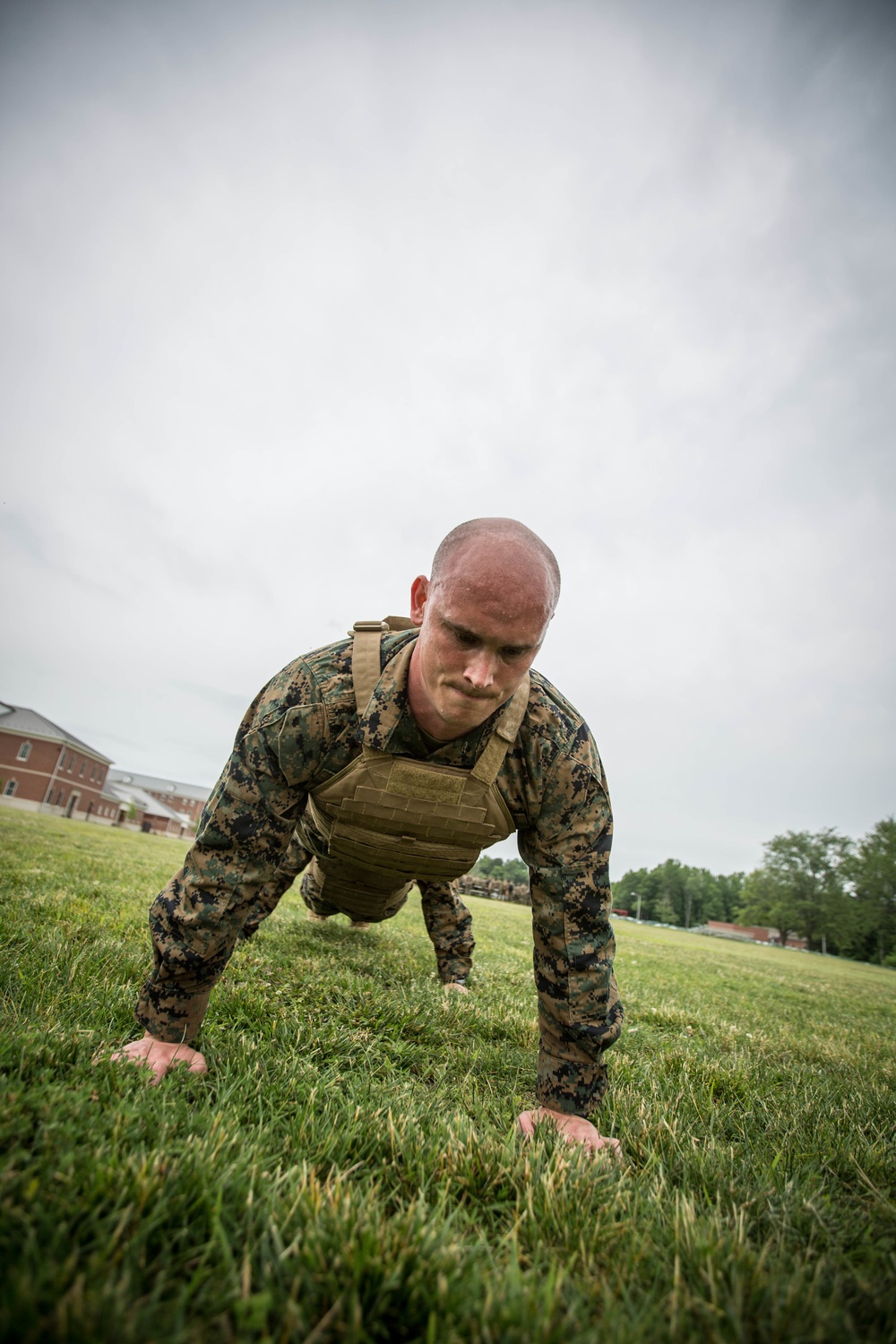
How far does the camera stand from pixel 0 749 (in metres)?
48.2

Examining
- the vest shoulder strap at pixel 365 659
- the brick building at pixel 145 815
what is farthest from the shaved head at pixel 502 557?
the brick building at pixel 145 815

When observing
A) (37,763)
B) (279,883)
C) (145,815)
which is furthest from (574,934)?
(145,815)

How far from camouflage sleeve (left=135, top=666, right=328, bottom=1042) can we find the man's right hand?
5 cm

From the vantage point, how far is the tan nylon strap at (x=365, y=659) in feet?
8.67

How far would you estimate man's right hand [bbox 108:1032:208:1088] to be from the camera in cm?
194

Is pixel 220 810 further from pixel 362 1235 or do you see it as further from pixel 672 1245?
pixel 672 1245

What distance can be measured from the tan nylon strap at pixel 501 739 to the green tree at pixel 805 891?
8108 centimetres

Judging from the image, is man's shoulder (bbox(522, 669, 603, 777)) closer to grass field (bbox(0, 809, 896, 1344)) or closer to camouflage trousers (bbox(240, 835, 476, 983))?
grass field (bbox(0, 809, 896, 1344))

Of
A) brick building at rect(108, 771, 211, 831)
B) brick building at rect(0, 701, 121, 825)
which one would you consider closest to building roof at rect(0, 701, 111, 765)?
brick building at rect(0, 701, 121, 825)

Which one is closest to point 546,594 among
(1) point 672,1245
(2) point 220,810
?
(2) point 220,810

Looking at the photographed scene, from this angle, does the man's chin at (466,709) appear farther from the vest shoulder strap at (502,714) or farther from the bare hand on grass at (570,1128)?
the bare hand on grass at (570,1128)

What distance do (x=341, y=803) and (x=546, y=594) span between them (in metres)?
1.34

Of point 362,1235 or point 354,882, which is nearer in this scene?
point 362,1235

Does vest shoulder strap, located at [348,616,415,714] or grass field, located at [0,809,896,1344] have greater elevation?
vest shoulder strap, located at [348,616,415,714]
